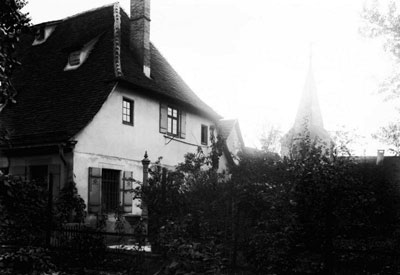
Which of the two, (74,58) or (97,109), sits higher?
Answer: (74,58)

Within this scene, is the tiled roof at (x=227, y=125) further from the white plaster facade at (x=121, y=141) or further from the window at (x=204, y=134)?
the white plaster facade at (x=121, y=141)

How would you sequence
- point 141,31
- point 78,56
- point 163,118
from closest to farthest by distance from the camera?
point 78,56
point 141,31
point 163,118

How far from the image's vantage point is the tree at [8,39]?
418 centimetres

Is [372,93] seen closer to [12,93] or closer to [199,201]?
[199,201]

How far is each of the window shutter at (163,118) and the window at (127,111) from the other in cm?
175

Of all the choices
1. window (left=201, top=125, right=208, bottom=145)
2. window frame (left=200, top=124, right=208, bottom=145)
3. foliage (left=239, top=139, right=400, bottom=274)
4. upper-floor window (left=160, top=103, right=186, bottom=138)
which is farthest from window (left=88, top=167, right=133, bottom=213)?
foliage (left=239, top=139, right=400, bottom=274)

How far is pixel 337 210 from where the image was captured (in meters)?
6.51

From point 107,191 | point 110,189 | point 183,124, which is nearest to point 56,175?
point 107,191

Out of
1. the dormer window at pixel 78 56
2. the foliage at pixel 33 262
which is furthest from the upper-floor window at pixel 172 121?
the foliage at pixel 33 262

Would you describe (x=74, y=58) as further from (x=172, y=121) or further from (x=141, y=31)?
(x=172, y=121)

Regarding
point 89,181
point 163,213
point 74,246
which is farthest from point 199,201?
point 89,181

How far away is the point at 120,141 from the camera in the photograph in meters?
16.2

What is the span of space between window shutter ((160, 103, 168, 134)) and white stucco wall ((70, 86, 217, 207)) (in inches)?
7.3

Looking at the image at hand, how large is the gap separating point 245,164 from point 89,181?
8.38 metres
